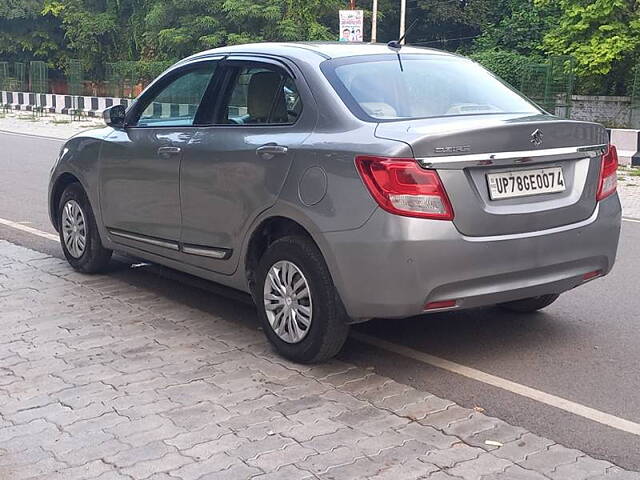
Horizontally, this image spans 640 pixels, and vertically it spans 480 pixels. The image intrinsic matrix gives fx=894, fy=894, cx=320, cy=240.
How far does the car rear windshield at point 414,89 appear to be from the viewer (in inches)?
191

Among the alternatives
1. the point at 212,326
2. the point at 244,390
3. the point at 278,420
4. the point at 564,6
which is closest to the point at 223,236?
the point at 212,326

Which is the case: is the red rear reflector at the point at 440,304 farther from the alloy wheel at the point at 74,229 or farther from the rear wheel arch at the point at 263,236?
the alloy wheel at the point at 74,229

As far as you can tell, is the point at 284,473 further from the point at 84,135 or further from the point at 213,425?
the point at 84,135

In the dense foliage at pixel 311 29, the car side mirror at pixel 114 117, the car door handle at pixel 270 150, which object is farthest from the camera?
the dense foliage at pixel 311 29

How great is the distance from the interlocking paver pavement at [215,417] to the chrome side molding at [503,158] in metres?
1.14

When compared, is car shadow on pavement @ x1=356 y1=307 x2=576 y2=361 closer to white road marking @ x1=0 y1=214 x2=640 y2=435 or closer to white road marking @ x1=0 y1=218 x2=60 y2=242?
white road marking @ x1=0 y1=214 x2=640 y2=435

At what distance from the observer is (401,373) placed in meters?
4.74

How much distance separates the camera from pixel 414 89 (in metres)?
5.04

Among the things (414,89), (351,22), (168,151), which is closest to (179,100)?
(168,151)

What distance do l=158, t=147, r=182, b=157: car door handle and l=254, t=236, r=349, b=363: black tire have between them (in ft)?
3.72

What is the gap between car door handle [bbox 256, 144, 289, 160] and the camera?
15.9ft

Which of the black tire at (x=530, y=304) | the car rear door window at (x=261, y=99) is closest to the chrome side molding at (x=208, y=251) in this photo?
the car rear door window at (x=261, y=99)

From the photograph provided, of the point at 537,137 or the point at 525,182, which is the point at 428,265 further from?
the point at 537,137

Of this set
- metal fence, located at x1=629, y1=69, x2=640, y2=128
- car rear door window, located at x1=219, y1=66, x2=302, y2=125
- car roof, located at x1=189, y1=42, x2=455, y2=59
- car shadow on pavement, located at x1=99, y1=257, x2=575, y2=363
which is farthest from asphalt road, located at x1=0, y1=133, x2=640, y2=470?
metal fence, located at x1=629, y1=69, x2=640, y2=128
